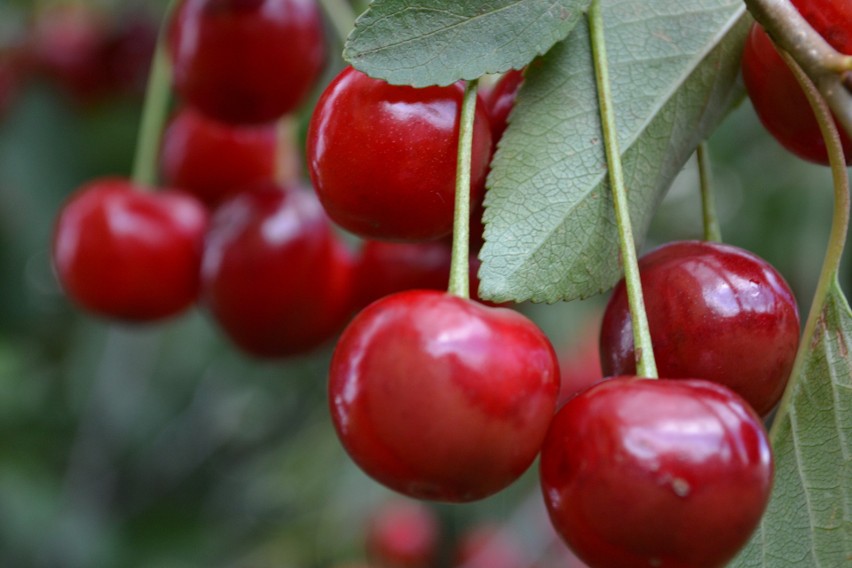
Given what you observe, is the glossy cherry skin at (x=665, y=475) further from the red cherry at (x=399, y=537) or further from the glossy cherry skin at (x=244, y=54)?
the red cherry at (x=399, y=537)

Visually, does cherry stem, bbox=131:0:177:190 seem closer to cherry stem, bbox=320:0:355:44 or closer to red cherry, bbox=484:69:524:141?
cherry stem, bbox=320:0:355:44

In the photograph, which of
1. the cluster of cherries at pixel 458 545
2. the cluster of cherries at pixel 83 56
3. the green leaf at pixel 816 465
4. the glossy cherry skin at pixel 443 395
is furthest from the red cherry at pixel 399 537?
the glossy cherry skin at pixel 443 395

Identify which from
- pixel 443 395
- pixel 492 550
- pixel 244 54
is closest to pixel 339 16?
pixel 244 54

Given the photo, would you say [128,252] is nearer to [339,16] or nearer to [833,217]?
[339,16]

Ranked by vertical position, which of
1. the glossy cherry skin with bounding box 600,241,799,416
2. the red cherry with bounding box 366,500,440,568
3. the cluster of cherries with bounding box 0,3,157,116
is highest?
the glossy cherry skin with bounding box 600,241,799,416

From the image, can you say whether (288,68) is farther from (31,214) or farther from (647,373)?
(31,214)

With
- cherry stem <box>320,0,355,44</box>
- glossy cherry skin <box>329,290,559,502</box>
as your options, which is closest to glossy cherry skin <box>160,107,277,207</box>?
cherry stem <box>320,0,355,44</box>

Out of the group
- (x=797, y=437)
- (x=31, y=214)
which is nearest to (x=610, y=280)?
(x=797, y=437)
